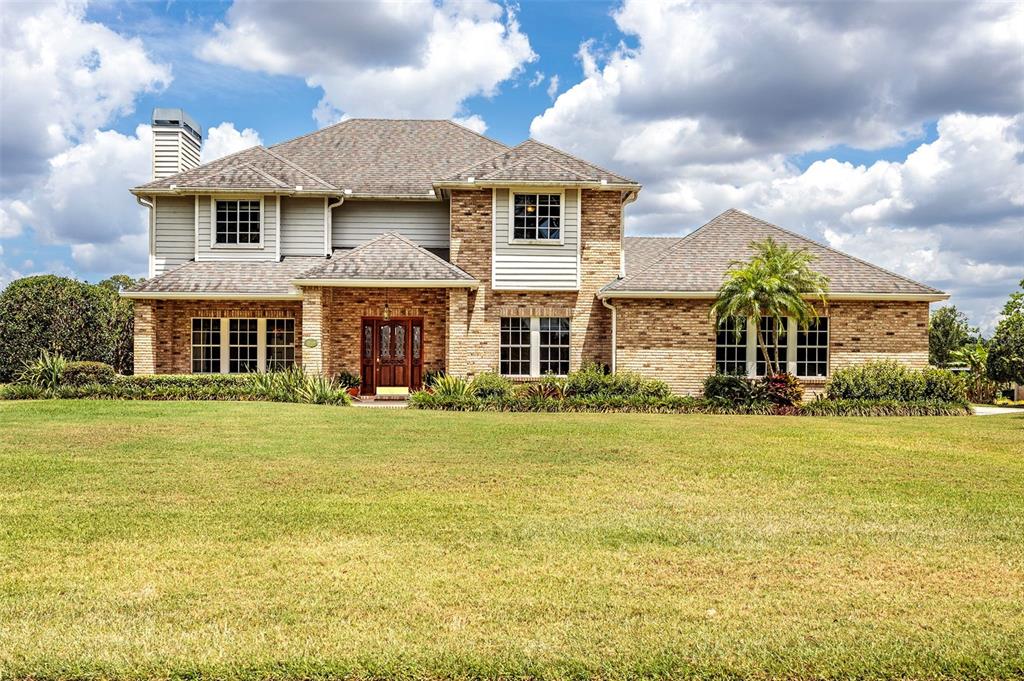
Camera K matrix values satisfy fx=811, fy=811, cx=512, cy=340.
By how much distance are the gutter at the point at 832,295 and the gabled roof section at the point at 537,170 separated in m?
3.28

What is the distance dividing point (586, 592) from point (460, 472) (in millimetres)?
4789

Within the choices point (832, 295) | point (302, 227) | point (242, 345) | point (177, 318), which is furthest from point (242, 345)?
point (832, 295)

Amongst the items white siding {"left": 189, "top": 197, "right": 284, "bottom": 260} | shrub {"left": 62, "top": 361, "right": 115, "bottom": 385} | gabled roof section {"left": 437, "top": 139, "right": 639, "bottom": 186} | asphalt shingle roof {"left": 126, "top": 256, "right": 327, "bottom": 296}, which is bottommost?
shrub {"left": 62, "top": 361, "right": 115, "bottom": 385}

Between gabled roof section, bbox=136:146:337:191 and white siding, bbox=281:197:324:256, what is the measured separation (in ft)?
2.23

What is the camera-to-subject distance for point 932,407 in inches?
776

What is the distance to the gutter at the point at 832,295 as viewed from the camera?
2128 centimetres

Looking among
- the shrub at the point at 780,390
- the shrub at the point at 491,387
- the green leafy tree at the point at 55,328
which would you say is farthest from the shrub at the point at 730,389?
the green leafy tree at the point at 55,328

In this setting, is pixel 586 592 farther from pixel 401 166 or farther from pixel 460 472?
pixel 401 166

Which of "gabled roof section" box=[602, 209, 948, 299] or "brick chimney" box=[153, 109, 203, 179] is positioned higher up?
"brick chimney" box=[153, 109, 203, 179]

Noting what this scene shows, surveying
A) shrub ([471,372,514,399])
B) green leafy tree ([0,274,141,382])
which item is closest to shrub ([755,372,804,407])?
shrub ([471,372,514,399])

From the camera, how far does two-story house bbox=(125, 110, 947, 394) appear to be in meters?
21.7

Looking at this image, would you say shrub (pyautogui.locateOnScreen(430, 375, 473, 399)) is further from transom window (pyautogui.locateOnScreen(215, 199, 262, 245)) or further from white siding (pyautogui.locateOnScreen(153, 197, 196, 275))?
white siding (pyautogui.locateOnScreen(153, 197, 196, 275))

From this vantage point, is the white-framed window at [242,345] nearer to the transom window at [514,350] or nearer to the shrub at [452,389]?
the shrub at [452,389]

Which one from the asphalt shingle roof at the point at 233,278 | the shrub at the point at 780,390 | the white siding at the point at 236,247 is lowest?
the shrub at the point at 780,390
